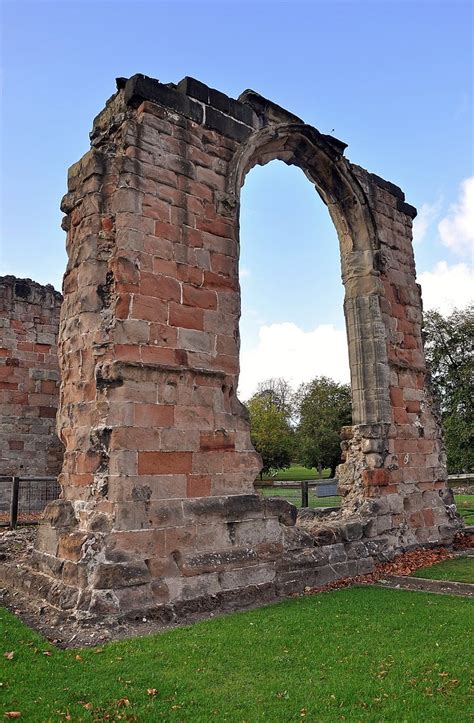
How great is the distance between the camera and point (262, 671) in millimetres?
4320

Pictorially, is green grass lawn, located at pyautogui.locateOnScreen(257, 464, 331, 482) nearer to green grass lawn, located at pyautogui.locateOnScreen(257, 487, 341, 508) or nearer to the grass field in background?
green grass lawn, located at pyautogui.locateOnScreen(257, 487, 341, 508)

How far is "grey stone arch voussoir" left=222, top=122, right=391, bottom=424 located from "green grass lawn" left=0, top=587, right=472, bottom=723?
4.23 meters

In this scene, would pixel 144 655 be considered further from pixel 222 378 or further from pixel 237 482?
pixel 222 378

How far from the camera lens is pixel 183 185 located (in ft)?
23.4

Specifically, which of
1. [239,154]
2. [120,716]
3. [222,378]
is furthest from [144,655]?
[239,154]

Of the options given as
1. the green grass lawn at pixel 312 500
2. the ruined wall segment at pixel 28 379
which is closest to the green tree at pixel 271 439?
the green grass lawn at pixel 312 500

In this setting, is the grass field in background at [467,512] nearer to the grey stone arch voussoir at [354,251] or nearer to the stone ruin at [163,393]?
the grey stone arch voussoir at [354,251]

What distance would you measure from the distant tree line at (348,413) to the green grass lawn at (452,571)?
2111 cm

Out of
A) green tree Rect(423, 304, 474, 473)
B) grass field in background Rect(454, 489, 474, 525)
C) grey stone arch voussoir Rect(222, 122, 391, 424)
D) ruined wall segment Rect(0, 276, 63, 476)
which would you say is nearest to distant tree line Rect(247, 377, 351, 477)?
green tree Rect(423, 304, 474, 473)

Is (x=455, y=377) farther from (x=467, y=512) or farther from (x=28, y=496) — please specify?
(x=28, y=496)

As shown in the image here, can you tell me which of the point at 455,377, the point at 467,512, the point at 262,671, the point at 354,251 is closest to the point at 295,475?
the point at 455,377

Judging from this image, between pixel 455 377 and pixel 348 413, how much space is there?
6.88 meters

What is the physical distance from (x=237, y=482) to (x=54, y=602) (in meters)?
2.31

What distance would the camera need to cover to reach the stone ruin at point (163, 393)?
235 inches
